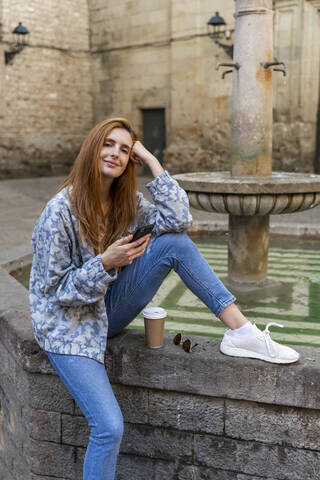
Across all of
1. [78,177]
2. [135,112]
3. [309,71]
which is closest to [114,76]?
[135,112]

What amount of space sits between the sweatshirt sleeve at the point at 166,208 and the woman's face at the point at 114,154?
0.62ft

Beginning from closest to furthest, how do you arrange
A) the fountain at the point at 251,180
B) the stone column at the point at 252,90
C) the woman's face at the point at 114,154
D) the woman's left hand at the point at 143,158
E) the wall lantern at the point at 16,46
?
the woman's face at the point at 114,154, the woman's left hand at the point at 143,158, the fountain at the point at 251,180, the stone column at the point at 252,90, the wall lantern at the point at 16,46

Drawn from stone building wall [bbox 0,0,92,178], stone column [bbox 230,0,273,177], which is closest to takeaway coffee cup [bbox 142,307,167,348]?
stone column [bbox 230,0,273,177]

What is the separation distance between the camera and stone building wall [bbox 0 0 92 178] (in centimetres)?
1426

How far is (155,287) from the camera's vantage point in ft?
7.30

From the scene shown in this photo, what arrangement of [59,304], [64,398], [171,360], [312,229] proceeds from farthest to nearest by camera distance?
[312,229] → [64,398] → [171,360] → [59,304]

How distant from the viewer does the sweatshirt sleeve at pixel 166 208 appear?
7.13ft

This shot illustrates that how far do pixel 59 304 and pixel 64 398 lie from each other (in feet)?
2.08

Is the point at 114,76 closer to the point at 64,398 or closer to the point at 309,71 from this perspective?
the point at 309,71

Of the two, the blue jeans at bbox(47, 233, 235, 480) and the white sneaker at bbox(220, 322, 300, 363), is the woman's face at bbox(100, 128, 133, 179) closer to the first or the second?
the blue jeans at bbox(47, 233, 235, 480)

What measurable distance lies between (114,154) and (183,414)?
3.70 ft

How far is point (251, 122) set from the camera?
434 cm

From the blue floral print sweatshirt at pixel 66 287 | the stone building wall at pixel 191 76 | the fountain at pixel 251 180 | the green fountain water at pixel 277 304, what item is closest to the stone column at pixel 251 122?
the fountain at pixel 251 180

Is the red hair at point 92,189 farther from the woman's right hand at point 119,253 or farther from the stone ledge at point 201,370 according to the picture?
the stone ledge at point 201,370
